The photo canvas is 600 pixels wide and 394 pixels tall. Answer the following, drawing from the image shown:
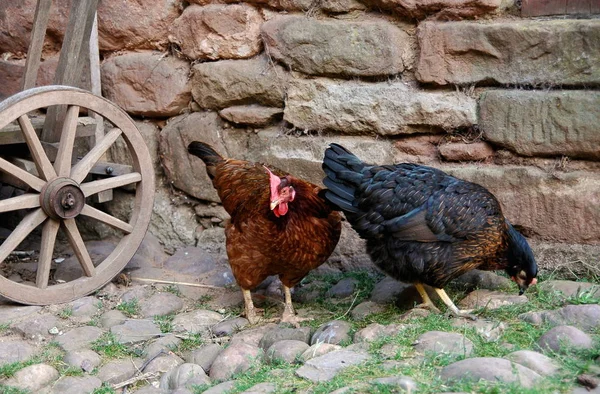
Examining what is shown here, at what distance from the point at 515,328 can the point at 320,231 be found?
1.21 m

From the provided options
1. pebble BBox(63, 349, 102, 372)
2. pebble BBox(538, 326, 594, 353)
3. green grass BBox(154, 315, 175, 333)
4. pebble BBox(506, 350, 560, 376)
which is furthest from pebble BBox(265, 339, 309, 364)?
pebble BBox(538, 326, 594, 353)

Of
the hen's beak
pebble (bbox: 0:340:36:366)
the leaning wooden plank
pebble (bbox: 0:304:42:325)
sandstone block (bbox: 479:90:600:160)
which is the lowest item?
pebble (bbox: 0:340:36:366)

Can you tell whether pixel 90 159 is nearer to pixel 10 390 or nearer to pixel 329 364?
pixel 10 390

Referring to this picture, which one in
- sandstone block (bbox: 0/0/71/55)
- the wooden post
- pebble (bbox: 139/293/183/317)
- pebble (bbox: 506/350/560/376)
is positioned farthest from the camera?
sandstone block (bbox: 0/0/71/55)

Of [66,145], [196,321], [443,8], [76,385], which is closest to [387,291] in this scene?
[196,321]

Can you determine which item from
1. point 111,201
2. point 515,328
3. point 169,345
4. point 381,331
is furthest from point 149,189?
point 515,328

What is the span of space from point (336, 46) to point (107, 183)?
1.71 m

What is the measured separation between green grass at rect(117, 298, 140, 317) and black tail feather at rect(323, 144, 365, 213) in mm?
1445

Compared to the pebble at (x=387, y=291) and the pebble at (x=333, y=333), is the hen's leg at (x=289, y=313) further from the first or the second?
the pebble at (x=387, y=291)

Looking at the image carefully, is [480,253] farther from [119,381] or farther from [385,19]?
[119,381]

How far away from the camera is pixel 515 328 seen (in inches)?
152

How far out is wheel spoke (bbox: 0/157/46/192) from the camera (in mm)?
4465

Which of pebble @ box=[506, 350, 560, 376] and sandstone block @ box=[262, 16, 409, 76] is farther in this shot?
sandstone block @ box=[262, 16, 409, 76]

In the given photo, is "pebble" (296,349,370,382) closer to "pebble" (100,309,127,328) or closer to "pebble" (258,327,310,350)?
"pebble" (258,327,310,350)
